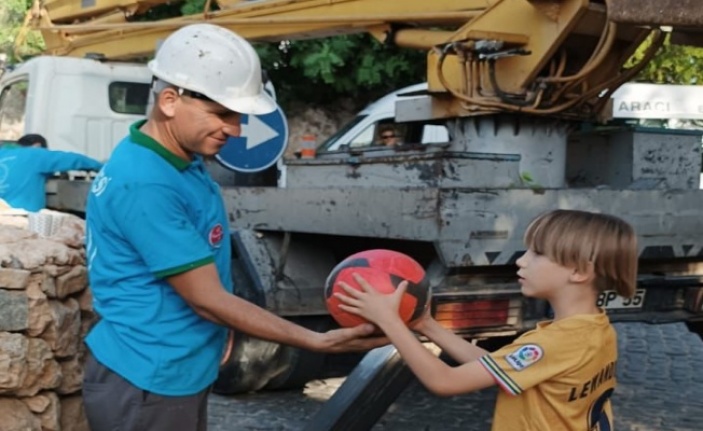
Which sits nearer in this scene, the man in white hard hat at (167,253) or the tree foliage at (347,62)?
the man in white hard hat at (167,253)

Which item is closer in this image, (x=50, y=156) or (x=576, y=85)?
(x=576, y=85)

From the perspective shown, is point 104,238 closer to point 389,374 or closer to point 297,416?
point 389,374

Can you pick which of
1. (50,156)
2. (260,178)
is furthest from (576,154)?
(50,156)

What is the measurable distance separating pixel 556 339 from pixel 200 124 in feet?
3.53

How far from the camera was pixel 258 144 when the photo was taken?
7.28 metres

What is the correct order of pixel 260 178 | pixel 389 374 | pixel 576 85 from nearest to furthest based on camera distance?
1. pixel 389 374
2. pixel 576 85
3. pixel 260 178

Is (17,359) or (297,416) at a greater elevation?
(17,359)

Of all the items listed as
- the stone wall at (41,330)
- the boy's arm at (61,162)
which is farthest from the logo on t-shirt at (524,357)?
the boy's arm at (61,162)

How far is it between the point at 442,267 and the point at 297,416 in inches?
83.4

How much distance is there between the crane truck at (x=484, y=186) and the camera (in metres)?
4.93

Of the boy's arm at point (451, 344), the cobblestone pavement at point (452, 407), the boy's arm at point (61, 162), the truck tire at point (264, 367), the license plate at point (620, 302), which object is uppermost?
the boy's arm at point (61, 162)

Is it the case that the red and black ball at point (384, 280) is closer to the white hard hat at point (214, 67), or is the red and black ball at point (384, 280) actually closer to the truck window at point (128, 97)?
the white hard hat at point (214, 67)

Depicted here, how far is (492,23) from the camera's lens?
21.6 ft

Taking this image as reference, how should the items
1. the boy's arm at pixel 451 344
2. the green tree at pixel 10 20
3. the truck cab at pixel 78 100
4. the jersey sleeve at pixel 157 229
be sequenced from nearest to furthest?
the jersey sleeve at pixel 157 229 < the boy's arm at pixel 451 344 < the truck cab at pixel 78 100 < the green tree at pixel 10 20
